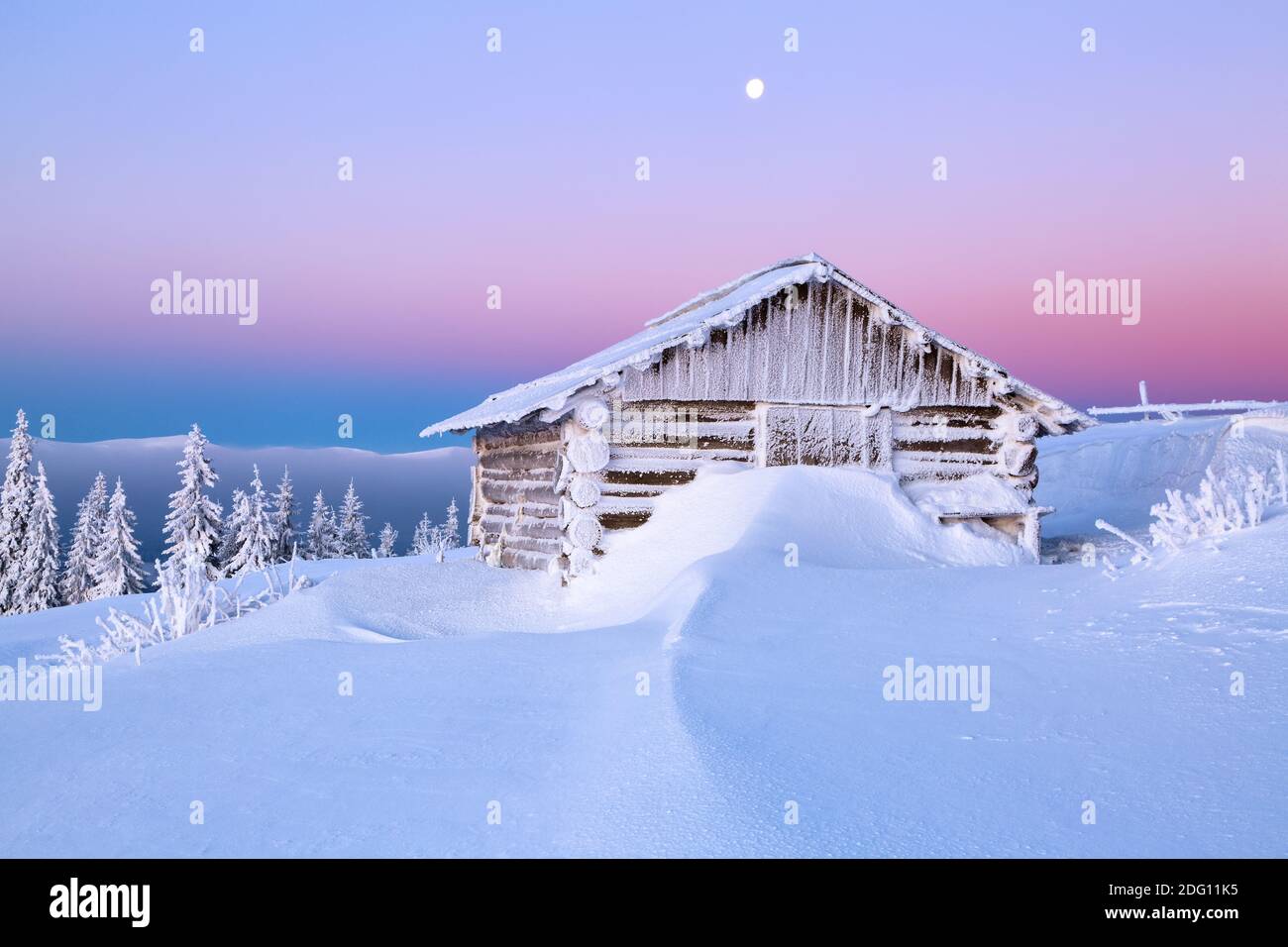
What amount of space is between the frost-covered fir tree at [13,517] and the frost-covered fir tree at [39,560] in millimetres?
214

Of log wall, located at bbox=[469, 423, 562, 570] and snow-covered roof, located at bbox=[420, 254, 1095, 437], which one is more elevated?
snow-covered roof, located at bbox=[420, 254, 1095, 437]

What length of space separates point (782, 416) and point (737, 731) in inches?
362

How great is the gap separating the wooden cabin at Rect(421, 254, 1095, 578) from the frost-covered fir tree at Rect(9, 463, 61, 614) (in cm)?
3270

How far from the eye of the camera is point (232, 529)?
42.2m

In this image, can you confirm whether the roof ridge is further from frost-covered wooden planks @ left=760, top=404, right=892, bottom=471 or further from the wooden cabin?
frost-covered wooden planks @ left=760, top=404, right=892, bottom=471

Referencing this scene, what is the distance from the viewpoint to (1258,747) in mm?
4602

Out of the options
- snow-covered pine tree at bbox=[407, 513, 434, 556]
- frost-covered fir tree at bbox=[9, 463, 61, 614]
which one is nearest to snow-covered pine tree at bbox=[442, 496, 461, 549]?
snow-covered pine tree at bbox=[407, 513, 434, 556]

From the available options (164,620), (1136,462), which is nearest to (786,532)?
(164,620)

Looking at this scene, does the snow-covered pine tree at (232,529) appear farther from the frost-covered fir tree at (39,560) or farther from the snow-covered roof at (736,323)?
the snow-covered roof at (736,323)

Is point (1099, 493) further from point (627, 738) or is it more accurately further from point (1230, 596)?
point (627, 738)

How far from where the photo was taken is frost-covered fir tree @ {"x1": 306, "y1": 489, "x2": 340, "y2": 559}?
47875mm

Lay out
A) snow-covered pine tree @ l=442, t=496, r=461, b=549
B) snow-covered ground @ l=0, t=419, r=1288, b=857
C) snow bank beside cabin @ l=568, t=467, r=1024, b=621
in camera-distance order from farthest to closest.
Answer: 1. snow-covered pine tree @ l=442, t=496, r=461, b=549
2. snow bank beside cabin @ l=568, t=467, r=1024, b=621
3. snow-covered ground @ l=0, t=419, r=1288, b=857

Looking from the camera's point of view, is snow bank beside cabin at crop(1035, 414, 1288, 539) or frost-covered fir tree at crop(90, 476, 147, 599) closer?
snow bank beside cabin at crop(1035, 414, 1288, 539)

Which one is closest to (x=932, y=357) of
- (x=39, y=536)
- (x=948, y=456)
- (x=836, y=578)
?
(x=948, y=456)
